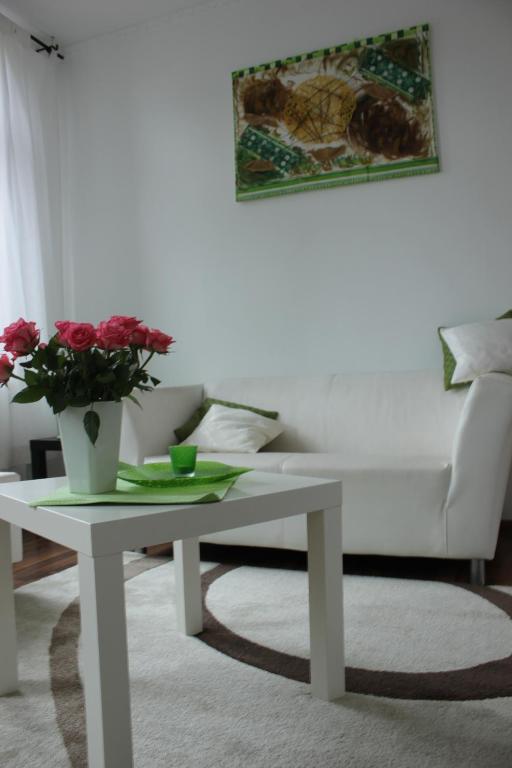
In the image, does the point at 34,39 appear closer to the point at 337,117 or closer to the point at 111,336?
the point at 337,117

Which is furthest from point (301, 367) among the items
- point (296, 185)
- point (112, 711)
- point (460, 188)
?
point (112, 711)

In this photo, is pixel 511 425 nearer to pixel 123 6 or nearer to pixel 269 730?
pixel 269 730

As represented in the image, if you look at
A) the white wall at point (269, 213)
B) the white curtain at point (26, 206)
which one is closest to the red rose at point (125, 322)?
the white wall at point (269, 213)

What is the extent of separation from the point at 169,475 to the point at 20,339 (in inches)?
18.5

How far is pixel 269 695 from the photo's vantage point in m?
1.49

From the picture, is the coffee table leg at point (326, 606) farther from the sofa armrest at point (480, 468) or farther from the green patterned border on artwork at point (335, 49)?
the green patterned border on artwork at point (335, 49)

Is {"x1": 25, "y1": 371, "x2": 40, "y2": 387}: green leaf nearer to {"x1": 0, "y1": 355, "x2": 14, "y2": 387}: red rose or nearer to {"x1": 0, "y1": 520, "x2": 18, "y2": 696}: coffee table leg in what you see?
{"x1": 0, "y1": 355, "x2": 14, "y2": 387}: red rose

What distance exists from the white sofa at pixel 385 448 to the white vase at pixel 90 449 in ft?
3.77

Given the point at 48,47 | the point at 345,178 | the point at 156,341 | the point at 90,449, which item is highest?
the point at 48,47

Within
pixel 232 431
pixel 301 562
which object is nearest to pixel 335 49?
Answer: pixel 232 431

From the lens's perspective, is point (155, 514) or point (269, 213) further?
point (269, 213)

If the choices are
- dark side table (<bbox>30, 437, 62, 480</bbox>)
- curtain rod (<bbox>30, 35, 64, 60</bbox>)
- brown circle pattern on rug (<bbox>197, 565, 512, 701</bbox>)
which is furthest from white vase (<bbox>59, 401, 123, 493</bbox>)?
curtain rod (<bbox>30, 35, 64, 60</bbox>)

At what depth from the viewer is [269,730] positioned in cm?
134

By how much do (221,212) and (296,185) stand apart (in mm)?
→ 469
